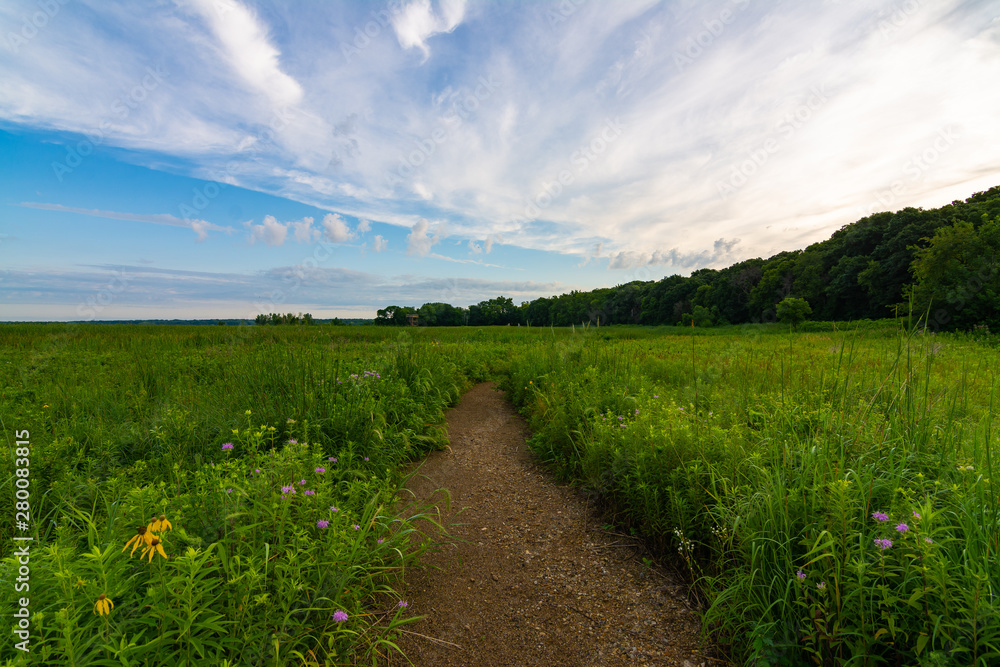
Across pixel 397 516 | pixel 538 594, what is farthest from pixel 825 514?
pixel 397 516

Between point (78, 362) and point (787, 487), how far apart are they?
12.7 metres

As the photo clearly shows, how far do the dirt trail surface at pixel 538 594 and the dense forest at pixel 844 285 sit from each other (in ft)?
35.5

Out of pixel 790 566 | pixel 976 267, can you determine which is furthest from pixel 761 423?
pixel 976 267

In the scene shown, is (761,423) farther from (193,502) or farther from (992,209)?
(992,209)

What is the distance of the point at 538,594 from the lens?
269 centimetres

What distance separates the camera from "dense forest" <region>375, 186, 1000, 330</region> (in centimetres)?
1529

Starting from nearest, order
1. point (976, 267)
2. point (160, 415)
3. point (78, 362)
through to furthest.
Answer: point (160, 415) < point (78, 362) < point (976, 267)

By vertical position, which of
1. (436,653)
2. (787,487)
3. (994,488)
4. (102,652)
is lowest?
(436,653)

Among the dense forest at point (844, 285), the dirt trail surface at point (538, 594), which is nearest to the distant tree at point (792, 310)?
the dense forest at point (844, 285)

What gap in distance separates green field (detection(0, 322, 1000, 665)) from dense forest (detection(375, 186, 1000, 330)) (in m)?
10.5

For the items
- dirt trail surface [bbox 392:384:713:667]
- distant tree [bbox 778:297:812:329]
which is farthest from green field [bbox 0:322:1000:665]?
distant tree [bbox 778:297:812:329]

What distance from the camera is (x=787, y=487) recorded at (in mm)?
2463

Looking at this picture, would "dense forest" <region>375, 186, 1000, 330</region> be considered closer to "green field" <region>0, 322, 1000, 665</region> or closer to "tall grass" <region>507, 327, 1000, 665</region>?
"green field" <region>0, 322, 1000, 665</region>

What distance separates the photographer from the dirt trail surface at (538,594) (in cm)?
221
